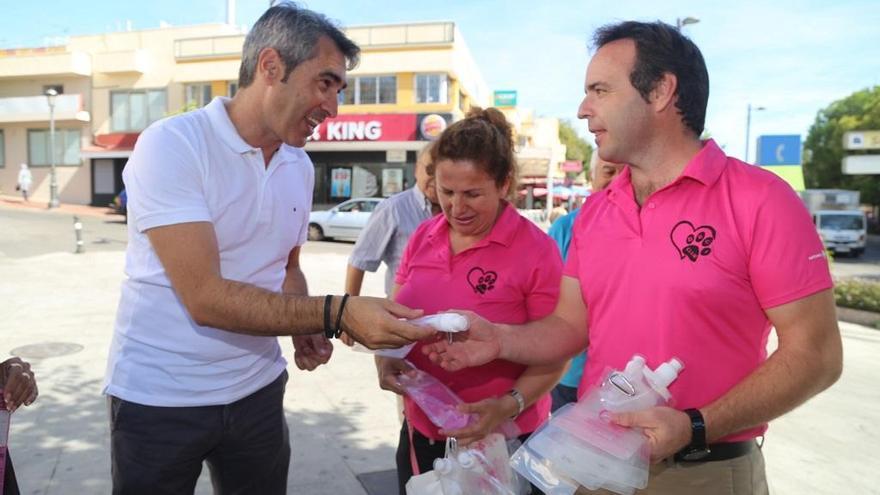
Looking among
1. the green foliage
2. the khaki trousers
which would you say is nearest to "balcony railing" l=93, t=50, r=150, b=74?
the green foliage

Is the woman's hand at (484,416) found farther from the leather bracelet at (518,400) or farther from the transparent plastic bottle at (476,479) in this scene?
the transparent plastic bottle at (476,479)

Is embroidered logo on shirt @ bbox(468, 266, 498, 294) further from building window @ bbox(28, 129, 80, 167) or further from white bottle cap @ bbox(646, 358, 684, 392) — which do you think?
building window @ bbox(28, 129, 80, 167)

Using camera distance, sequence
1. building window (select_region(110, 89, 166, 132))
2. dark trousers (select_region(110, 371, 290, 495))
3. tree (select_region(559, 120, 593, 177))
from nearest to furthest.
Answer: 1. dark trousers (select_region(110, 371, 290, 495))
2. building window (select_region(110, 89, 166, 132))
3. tree (select_region(559, 120, 593, 177))

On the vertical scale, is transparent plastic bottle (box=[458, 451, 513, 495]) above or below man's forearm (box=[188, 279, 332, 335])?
below

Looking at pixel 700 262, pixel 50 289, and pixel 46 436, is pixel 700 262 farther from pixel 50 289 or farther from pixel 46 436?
pixel 50 289

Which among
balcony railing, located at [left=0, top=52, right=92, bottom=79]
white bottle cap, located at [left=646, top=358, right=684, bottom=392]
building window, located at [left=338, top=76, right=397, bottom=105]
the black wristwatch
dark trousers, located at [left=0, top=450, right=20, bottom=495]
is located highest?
balcony railing, located at [left=0, top=52, right=92, bottom=79]

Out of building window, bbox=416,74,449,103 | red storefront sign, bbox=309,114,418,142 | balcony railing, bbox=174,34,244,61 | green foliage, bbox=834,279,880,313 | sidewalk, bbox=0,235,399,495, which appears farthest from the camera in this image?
balcony railing, bbox=174,34,244,61

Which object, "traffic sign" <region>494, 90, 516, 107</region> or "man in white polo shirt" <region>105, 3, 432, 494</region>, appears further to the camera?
"traffic sign" <region>494, 90, 516, 107</region>

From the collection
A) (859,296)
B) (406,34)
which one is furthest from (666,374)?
(406,34)

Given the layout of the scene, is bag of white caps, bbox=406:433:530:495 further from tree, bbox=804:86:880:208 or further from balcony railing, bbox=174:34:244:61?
tree, bbox=804:86:880:208

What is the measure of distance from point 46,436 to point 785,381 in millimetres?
4660

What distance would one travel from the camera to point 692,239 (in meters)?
1.73

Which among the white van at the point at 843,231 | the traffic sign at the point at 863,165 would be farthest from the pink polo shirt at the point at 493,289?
the traffic sign at the point at 863,165

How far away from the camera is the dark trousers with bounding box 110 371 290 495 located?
2160 mm
